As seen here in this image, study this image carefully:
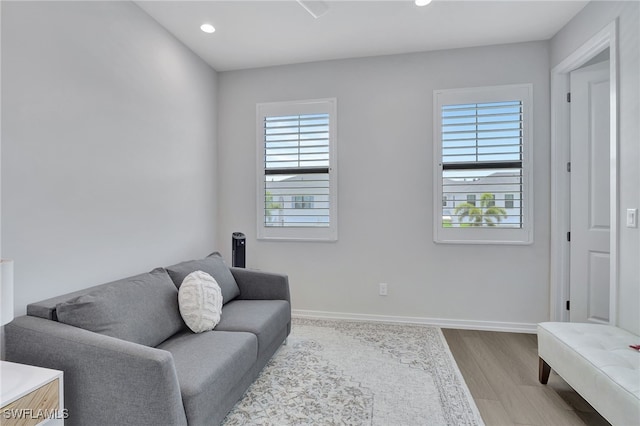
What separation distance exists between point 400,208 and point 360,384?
1794 millimetres

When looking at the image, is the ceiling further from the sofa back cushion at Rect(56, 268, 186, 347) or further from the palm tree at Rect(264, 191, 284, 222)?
the sofa back cushion at Rect(56, 268, 186, 347)

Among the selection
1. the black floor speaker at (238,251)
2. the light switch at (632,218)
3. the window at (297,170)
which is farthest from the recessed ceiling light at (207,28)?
the light switch at (632,218)

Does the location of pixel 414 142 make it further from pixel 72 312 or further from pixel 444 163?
pixel 72 312

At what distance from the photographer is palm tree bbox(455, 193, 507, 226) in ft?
10.4

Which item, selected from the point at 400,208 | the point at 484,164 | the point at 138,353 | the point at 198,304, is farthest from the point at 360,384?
the point at 484,164

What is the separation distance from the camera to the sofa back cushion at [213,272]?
7.77 feet

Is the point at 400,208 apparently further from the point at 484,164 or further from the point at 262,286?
the point at 262,286

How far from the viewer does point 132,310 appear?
1.81 meters

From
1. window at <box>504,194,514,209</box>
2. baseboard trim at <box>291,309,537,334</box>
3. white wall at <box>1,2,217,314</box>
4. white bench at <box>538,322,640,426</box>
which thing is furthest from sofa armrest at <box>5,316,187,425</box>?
window at <box>504,194,514,209</box>

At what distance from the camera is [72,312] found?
162 centimetres

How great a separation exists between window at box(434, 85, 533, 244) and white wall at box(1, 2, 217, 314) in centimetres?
261

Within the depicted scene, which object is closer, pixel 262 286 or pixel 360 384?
pixel 360 384

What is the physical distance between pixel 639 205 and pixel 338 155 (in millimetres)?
2414

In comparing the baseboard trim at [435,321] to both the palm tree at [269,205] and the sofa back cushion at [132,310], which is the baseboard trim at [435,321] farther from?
the sofa back cushion at [132,310]
